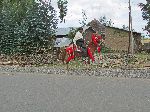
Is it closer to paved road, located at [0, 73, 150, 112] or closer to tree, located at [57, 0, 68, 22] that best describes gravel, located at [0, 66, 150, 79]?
paved road, located at [0, 73, 150, 112]

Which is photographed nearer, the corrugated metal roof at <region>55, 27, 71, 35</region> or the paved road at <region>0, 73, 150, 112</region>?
the paved road at <region>0, 73, 150, 112</region>

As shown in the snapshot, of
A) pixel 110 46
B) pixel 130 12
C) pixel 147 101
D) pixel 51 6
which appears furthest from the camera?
pixel 110 46

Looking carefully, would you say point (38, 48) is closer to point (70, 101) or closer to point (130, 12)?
point (130, 12)

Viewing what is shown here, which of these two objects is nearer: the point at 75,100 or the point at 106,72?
the point at 75,100

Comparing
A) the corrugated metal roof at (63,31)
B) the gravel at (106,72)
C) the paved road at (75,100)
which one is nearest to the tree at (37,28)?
the gravel at (106,72)

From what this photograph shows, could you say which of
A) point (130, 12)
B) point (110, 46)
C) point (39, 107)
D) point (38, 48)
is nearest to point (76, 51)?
point (38, 48)

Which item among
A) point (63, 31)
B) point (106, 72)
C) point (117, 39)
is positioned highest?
point (63, 31)

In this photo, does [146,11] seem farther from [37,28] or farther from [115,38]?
[37,28]

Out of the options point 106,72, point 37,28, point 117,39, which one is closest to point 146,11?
point 117,39

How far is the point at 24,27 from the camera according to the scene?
49.0m

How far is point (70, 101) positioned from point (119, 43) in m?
68.2

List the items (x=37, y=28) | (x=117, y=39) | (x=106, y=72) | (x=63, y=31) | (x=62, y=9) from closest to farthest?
(x=106, y=72), (x=37, y=28), (x=117, y=39), (x=63, y=31), (x=62, y=9)

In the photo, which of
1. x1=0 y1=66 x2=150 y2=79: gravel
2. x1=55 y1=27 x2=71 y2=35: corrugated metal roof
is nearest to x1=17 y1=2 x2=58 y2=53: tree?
x1=0 y1=66 x2=150 y2=79: gravel

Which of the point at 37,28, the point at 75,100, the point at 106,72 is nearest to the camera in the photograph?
the point at 75,100
